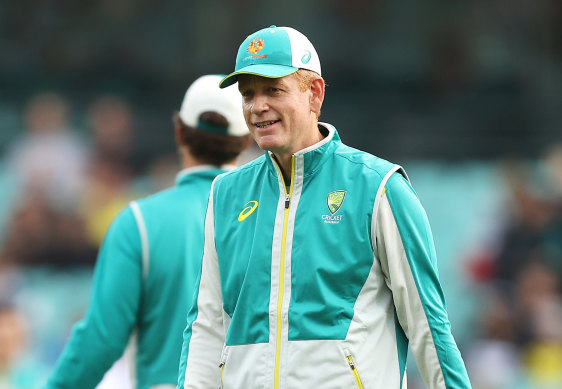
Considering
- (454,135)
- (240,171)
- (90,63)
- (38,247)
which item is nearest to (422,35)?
(454,135)

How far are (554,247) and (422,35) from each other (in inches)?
183

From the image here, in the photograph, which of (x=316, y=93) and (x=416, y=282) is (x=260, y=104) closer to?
(x=316, y=93)

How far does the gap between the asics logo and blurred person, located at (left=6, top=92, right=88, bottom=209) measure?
25.3ft

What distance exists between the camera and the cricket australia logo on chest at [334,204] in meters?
3.50

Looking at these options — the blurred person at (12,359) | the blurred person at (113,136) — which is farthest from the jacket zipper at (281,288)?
the blurred person at (113,136)

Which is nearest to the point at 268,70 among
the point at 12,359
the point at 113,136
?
the point at 12,359

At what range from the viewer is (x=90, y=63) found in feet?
45.5

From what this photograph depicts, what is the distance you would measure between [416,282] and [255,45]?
96cm

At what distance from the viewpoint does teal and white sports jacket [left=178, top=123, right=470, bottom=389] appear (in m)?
3.39

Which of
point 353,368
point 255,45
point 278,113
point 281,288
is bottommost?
point 353,368

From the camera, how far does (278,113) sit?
358cm

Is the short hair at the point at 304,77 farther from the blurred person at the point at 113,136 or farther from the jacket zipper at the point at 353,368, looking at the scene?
the blurred person at the point at 113,136

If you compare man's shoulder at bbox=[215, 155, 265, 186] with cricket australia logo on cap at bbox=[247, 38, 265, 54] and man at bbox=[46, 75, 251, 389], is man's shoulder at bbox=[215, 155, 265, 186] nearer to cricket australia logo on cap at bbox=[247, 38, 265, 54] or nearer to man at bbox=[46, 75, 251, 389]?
cricket australia logo on cap at bbox=[247, 38, 265, 54]

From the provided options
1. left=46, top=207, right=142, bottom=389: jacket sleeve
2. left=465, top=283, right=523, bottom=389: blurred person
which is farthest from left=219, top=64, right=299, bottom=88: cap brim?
left=465, top=283, right=523, bottom=389: blurred person
